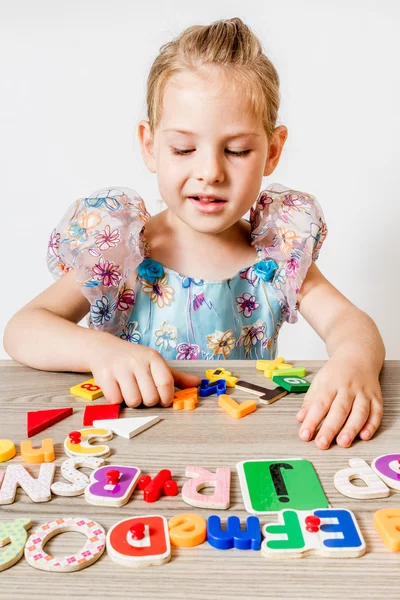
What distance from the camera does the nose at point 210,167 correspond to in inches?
35.5

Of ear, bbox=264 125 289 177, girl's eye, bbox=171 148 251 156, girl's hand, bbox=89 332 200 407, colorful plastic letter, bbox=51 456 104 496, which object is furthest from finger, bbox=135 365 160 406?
ear, bbox=264 125 289 177

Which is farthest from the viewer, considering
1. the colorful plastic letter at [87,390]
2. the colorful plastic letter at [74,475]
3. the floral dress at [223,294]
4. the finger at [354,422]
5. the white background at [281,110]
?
the white background at [281,110]

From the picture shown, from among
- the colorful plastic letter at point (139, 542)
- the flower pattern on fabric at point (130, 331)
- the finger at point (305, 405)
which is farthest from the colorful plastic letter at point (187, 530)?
the flower pattern on fabric at point (130, 331)

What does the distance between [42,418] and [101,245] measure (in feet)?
1.21

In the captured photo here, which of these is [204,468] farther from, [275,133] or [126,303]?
[275,133]

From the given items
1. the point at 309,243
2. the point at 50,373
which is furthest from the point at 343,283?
the point at 50,373

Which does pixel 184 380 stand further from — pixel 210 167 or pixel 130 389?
pixel 210 167

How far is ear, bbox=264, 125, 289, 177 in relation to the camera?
107 centimetres

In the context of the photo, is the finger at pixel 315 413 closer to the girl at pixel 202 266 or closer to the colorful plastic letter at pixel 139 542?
the girl at pixel 202 266

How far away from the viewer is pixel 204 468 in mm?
563

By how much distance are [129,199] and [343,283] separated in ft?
3.65

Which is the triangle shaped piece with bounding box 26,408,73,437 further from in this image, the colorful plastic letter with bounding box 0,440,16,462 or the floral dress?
the floral dress

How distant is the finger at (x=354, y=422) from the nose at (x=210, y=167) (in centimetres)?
38

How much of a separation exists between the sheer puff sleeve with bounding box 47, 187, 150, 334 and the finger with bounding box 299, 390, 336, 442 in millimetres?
413
